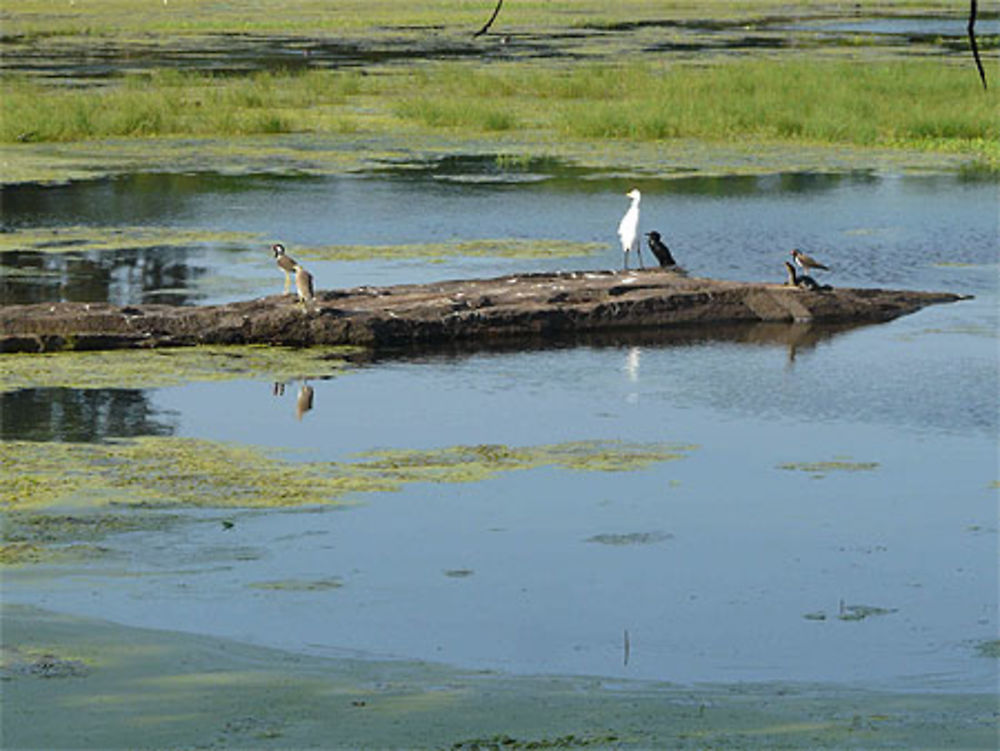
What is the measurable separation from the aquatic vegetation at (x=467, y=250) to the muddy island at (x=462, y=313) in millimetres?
2938

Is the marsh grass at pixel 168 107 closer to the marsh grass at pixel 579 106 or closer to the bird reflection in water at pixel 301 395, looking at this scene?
the marsh grass at pixel 579 106

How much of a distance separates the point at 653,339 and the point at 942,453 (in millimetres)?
4060

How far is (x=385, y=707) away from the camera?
6.66 m

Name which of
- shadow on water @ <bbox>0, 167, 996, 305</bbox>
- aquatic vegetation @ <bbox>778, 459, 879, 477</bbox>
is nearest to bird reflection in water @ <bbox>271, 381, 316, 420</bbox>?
aquatic vegetation @ <bbox>778, 459, 879, 477</bbox>

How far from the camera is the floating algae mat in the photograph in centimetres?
989

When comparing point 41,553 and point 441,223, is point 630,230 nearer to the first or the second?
point 441,223

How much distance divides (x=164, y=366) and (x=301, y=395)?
1222mm

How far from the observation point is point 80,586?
826 cm

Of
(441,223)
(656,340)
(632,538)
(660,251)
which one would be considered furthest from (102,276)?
(632,538)

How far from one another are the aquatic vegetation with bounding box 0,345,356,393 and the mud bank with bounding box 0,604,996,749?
5.62m

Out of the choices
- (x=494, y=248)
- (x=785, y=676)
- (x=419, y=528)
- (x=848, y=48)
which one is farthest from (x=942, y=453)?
(x=848, y=48)

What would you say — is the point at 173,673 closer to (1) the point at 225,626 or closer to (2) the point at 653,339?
(1) the point at 225,626

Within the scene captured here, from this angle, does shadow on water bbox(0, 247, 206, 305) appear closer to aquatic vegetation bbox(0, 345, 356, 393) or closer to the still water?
the still water

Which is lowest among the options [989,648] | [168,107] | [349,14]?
[989,648]
